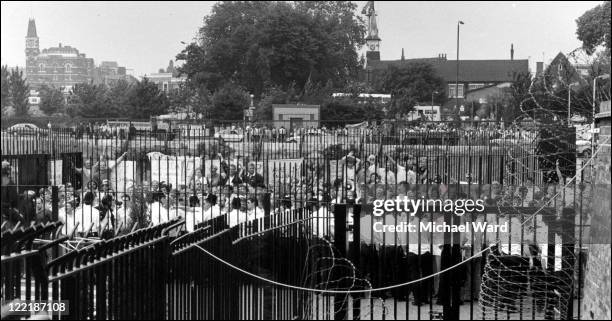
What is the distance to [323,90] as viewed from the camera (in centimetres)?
4934

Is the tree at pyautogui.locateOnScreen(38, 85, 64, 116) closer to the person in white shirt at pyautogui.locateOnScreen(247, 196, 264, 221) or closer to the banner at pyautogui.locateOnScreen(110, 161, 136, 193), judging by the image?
the banner at pyautogui.locateOnScreen(110, 161, 136, 193)

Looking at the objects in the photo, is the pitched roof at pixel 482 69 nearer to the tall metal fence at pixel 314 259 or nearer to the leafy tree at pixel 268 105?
the leafy tree at pixel 268 105

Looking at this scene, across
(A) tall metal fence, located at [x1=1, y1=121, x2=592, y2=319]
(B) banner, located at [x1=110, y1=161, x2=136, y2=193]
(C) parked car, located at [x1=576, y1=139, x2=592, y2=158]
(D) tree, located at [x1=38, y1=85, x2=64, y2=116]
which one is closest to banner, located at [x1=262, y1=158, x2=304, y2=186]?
(A) tall metal fence, located at [x1=1, y1=121, x2=592, y2=319]

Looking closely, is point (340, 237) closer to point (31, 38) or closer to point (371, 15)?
point (31, 38)

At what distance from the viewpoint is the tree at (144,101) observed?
43.2 meters

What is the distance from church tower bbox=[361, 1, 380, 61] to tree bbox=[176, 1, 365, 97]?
2732 millimetres

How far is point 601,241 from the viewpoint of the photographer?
19.3 ft

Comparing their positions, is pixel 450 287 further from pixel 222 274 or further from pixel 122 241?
pixel 122 241

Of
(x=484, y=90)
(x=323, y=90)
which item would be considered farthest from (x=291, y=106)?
(x=484, y=90)

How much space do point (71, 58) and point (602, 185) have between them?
42743 mm

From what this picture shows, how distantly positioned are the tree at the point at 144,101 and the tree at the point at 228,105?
309 cm

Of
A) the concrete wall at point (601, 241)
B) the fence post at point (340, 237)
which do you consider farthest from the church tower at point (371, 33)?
the concrete wall at point (601, 241)

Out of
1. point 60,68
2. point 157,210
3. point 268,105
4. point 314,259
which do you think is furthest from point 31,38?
point 60,68

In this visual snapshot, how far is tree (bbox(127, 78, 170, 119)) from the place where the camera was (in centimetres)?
4322
